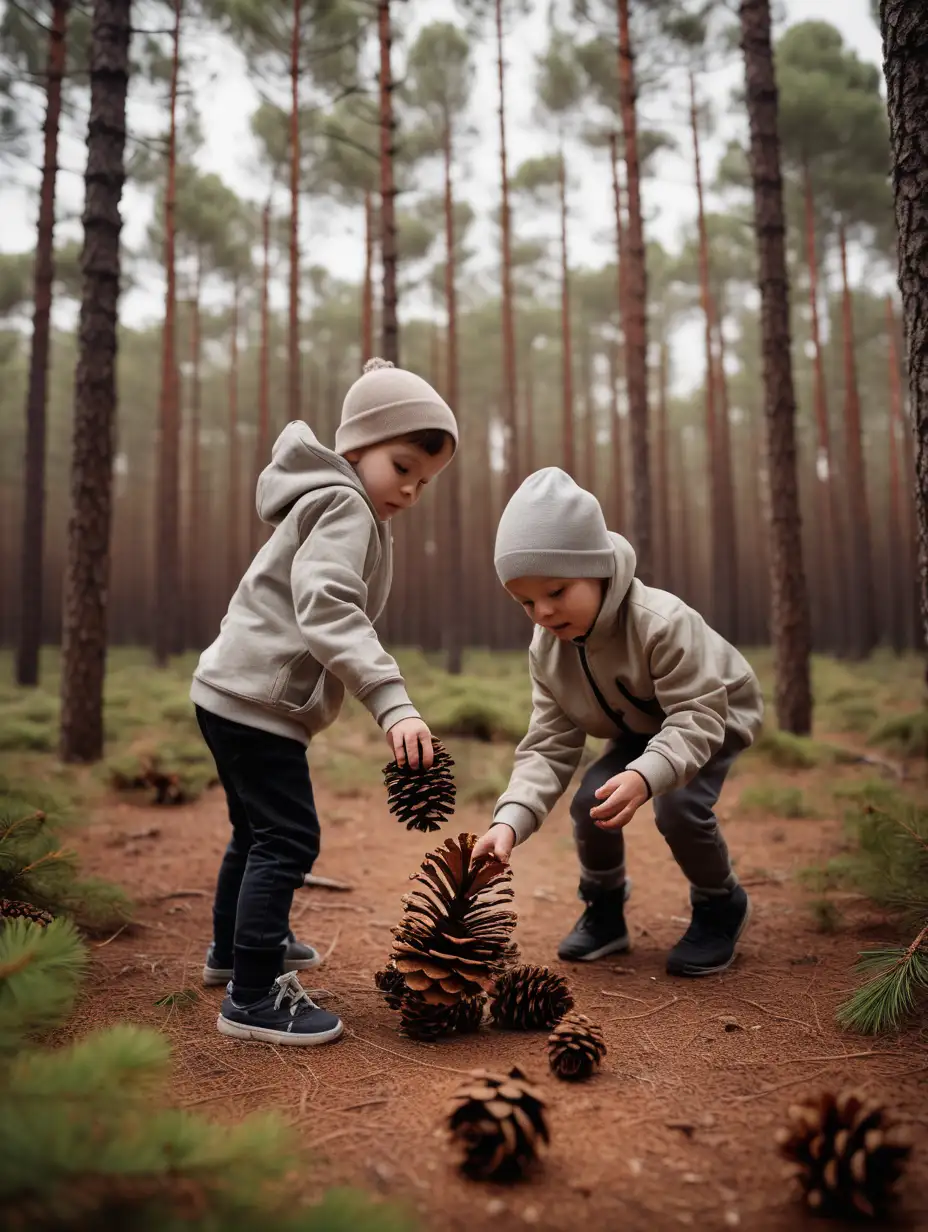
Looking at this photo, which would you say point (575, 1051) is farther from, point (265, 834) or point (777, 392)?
point (777, 392)

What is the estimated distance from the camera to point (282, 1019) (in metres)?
2.10

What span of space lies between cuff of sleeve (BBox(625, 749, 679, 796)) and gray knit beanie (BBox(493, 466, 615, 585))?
0.56 metres

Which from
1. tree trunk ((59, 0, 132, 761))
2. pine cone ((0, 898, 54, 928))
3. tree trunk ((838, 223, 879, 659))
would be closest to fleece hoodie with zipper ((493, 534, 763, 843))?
pine cone ((0, 898, 54, 928))

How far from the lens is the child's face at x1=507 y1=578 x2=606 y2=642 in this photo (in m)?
2.33

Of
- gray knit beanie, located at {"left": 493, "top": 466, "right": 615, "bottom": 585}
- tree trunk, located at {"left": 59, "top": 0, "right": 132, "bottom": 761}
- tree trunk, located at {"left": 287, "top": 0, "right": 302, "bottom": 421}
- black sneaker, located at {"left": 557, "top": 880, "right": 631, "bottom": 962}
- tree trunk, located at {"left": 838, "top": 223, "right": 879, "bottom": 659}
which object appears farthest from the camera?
tree trunk, located at {"left": 838, "top": 223, "right": 879, "bottom": 659}

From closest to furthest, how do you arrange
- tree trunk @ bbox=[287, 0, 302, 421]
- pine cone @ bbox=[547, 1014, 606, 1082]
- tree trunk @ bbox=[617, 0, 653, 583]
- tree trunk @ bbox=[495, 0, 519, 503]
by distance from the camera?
pine cone @ bbox=[547, 1014, 606, 1082], tree trunk @ bbox=[617, 0, 653, 583], tree trunk @ bbox=[287, 0, 302, 421], tree trunk @ bbox=[495, 0, 519, 503]

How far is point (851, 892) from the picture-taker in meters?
3.27

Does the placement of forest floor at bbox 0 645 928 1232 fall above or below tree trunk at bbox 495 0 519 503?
below

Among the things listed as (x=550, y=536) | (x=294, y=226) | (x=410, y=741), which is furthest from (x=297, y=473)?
(x=294, y=226)

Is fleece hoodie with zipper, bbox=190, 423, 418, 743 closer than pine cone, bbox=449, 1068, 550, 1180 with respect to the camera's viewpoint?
No

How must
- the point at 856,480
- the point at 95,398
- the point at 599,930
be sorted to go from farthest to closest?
the point at 856,480, the point at 95,398, the point at 599,930

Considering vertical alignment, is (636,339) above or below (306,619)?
above

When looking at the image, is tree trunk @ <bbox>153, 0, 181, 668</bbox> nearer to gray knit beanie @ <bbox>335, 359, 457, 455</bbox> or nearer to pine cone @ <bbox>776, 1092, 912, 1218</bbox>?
gray knit beanie @ <bbox>335, 359, 457, 455</bbox>

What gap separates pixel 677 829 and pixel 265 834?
1.30 meters
